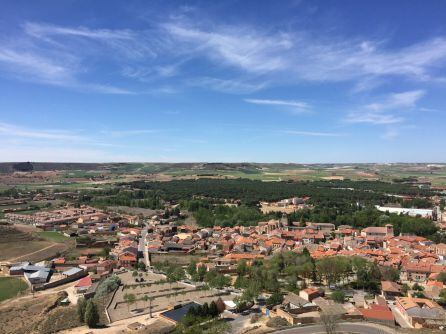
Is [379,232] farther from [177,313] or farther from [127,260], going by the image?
[177,313]

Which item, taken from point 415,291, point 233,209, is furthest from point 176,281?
point 233,209

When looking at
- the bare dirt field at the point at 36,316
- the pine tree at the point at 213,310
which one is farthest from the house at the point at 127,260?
the pine tree at the point at 213,310

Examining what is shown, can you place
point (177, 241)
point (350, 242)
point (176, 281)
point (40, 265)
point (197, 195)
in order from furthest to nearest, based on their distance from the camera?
point (197, 195), point (177, 241), point (350, 242), point (40, 265), point (176, 281)

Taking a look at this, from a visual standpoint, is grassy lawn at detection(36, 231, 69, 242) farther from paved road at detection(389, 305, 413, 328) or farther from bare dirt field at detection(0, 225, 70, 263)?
paved road at detection(389, 305, 413, 328)

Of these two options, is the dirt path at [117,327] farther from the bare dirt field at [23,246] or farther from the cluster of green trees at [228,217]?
the cluster of green trees at [228,217]

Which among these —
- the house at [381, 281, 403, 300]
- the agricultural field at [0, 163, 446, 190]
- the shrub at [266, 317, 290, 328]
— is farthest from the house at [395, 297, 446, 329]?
the agricultural field at [0, 163, 446, 190]

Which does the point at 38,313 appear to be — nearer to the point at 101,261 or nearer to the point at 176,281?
the point at 176,281

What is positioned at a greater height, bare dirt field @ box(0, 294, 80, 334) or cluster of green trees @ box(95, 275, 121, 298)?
cluster of green trees @ box(95, 275, 121, 298)
